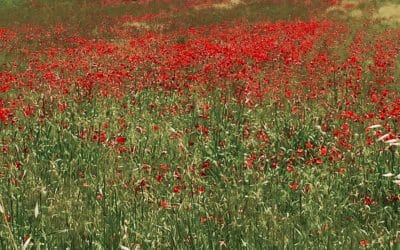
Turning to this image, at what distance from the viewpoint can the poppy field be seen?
3420 millimetres

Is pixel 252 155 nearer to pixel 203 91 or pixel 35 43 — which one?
pixel 203 91

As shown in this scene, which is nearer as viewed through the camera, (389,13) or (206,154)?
(206,154)

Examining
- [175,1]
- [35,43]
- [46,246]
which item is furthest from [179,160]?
[175,1]

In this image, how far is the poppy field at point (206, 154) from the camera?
3.42m

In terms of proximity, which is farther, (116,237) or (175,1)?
(175,1)

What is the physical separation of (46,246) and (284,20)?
53.1 ft

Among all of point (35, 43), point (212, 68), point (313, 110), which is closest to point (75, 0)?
point (35, 43)

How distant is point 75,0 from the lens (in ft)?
94.8

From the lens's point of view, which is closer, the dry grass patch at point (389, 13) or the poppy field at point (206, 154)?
the poppy field at point (206, 154)

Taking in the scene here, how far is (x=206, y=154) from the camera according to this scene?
5.29 meters

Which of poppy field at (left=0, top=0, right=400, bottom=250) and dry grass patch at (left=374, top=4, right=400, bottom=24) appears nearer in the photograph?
poppy field at (left=0, top=0, right=400, bottom=250)

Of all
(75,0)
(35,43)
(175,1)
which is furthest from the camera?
(75,0)

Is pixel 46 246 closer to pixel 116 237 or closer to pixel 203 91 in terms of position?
pixel 116 237

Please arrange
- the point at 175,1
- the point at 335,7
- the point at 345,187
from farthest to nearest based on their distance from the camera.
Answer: the point at 175,1, the point at 335,7, the point at 345,187
